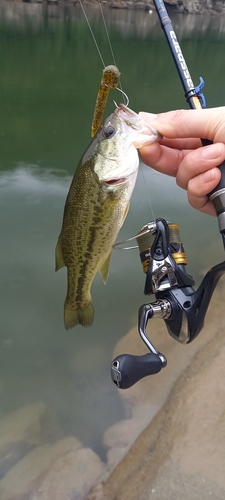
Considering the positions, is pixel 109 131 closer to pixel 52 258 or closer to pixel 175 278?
pixel 175 278

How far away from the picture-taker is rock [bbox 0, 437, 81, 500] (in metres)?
2.62

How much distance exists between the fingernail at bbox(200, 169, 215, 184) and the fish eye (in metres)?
0.40

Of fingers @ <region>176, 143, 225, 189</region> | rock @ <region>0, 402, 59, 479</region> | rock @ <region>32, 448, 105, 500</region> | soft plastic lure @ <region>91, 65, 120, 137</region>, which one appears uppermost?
soft plastic lure @ <region>91, 65, 120, 137</region>

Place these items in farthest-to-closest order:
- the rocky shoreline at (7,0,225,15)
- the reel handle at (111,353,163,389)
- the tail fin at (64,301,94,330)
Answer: the rocky shoreline at (7,0,225,15) → the tail fin at (64,301,94,330) → the reel handle at (111,353,163,389)

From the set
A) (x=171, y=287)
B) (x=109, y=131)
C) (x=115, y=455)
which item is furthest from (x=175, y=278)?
(x=115, y=455)

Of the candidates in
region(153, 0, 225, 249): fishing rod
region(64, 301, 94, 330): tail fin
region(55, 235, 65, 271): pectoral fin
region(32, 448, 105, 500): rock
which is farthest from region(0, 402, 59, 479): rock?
region(153, 0, 225, 249): fishing rod

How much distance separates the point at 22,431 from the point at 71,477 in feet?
1.75

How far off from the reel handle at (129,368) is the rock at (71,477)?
1.68 m

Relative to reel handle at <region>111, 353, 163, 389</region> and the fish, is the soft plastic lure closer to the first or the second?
the fish

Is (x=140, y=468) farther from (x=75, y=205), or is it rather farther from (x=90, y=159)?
(x=90, y=159)

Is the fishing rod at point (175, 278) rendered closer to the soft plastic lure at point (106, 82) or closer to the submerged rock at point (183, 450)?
the soft plastic lure at point (106, 82)

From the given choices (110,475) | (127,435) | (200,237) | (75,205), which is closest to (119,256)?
(200,237)

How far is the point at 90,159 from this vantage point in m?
1.68

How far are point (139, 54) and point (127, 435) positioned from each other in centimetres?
2064
